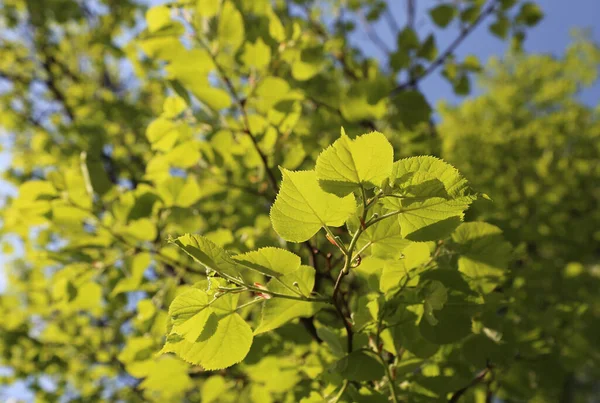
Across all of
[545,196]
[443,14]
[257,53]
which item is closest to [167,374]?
[257,53]

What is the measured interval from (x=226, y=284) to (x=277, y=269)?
12 cm

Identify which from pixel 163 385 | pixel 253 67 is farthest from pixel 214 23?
pixel 163 385

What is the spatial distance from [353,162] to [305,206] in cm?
12

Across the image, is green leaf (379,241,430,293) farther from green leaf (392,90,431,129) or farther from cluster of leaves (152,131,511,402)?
green leaf (392,90,431,129)

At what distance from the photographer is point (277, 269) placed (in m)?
0.72

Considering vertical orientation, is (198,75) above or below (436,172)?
above

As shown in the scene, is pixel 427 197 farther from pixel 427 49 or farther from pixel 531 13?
pixel 531 13

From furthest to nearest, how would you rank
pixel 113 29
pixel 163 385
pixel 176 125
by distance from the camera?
pixel 113 29 → pixel 176 125 → pixel 163 385

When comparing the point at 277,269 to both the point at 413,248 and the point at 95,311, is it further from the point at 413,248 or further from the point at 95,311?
the point at 95,311

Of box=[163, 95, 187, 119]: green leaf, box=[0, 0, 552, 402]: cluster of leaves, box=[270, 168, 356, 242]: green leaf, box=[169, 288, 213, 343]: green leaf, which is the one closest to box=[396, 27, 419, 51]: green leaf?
box=[0, 0, 552, 402]: cluster of leaves

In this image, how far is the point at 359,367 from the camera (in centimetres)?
88

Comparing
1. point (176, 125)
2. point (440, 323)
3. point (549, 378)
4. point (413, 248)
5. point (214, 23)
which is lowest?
point (549, 378)

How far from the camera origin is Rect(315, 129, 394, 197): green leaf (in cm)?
61

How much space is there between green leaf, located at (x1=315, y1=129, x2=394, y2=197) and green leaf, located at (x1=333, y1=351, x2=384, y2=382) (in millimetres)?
421
